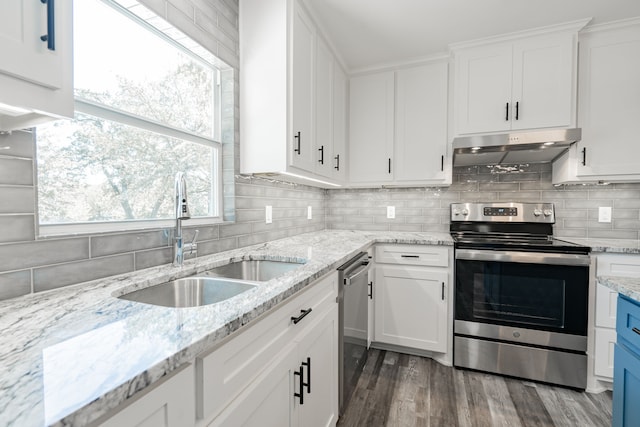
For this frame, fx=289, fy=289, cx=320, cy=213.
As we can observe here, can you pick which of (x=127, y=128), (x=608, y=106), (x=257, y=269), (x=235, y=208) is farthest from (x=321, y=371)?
(x=608, y=106)

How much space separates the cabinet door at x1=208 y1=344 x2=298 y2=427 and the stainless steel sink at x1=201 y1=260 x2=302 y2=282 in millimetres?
502

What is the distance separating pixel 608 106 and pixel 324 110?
6.74 ft

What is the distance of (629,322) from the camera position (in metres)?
0.99

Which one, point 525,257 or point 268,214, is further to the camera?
point 268,214

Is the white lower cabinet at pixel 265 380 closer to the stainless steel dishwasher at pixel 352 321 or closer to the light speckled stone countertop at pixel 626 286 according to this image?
the stainless steel dishwasher at pixel 352 321

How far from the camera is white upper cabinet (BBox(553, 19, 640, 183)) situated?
2.04 metres

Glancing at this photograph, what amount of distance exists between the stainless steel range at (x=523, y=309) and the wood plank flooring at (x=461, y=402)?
112 millimetres

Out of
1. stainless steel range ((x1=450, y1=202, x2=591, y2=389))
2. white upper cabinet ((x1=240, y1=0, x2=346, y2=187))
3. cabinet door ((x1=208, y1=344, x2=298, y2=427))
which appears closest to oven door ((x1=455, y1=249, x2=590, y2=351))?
stainless steel range ((x1=450, y1=202, x2=591, y2=389))

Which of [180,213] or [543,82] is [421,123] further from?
[180,213]

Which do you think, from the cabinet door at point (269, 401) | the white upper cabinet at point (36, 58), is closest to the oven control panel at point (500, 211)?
the cabinet door at point (269, 401)

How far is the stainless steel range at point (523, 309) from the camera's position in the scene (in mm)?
1860

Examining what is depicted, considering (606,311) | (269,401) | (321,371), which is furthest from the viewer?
(606,311)

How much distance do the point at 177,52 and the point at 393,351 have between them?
2.55 meters

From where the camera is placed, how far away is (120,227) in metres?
1.16
